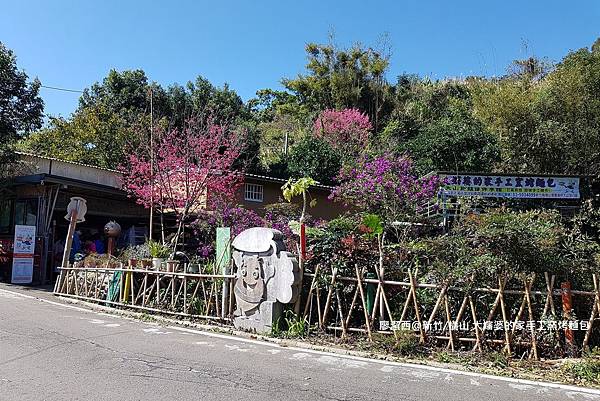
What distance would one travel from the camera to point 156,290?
446 inches

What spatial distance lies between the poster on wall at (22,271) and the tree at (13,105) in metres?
3.71

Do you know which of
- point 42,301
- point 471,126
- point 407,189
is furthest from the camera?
point 471,126

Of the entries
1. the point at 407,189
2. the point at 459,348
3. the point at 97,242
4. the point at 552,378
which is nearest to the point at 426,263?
the point at 459,348

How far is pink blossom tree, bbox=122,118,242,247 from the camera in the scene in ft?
56.7

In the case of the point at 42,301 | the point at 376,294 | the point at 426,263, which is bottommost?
the point at 42,301

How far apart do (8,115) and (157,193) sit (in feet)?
19.7

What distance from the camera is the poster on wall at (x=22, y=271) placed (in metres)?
16.3

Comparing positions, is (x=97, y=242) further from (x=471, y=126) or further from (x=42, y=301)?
(x=471, y=126)

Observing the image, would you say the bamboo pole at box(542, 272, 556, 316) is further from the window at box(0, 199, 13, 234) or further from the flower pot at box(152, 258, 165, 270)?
the window at box(0, 199, 13, 234)

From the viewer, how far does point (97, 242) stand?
19.1m

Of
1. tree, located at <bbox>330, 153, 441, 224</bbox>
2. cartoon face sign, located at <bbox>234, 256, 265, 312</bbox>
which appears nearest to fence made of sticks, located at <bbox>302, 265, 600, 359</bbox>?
cartoon face sign, located at <bbox>234, 256, 265, 312</bbox>

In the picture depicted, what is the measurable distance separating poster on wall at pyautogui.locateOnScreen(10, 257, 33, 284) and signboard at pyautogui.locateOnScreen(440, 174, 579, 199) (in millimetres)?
13554

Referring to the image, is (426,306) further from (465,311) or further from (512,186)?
(512,186)

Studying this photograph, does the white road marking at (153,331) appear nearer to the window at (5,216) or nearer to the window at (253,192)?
the window at (253,192)
